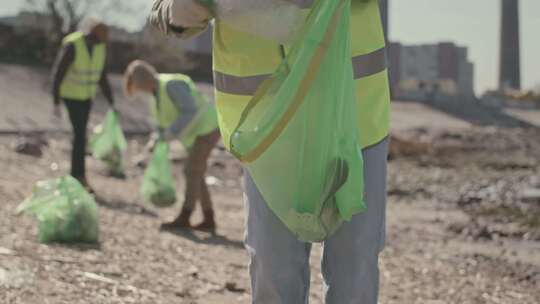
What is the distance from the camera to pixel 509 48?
6022cm

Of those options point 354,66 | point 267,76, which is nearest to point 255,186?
point 267,76

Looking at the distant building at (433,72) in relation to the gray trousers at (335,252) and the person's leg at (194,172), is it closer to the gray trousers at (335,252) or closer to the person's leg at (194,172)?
the person's leg at (194,172)

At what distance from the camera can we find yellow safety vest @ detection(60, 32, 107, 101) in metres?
8.86

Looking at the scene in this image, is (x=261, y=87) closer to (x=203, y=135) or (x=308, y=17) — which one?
(x=308, y=17)

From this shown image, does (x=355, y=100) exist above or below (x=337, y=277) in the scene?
above

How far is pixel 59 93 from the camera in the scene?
8820 mm

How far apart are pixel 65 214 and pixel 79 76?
3.35m

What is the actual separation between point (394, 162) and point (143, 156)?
5.18 metres

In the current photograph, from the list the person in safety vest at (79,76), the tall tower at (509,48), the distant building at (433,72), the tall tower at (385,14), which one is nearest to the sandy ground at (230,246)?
the person in safety vest at (79,76)

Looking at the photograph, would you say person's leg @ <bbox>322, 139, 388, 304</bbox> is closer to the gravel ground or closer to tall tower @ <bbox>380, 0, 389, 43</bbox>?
tall tower @ <bbox>380, 0, 389, 43</bbox>

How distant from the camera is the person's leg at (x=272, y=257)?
2.52 metres

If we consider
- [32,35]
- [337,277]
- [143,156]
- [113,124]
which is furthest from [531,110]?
[337,277]

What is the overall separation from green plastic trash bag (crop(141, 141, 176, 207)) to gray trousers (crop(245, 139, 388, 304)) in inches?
207

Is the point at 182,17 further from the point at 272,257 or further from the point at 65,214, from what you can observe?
the point at 65,214
